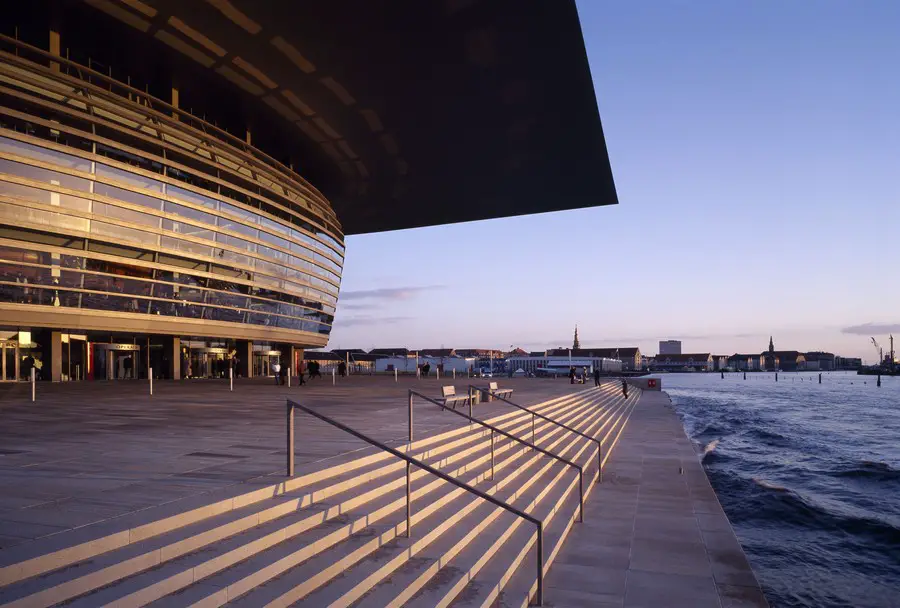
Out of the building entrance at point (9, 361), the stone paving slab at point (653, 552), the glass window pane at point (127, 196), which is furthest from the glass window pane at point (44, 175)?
the stone paving slab at point (653, 552)

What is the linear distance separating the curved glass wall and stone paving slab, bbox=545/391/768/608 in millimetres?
25017

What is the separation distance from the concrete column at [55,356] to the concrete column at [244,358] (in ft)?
46.6

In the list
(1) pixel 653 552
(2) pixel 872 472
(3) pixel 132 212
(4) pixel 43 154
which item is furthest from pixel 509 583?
(3) pixel 132 212

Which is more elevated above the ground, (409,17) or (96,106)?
(409,17)

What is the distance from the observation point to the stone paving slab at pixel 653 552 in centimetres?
728

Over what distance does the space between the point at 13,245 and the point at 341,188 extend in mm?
24437

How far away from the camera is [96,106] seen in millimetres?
28188

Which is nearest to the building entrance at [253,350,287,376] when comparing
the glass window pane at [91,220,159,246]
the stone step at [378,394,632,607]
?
the glass window pane at [91,220,159,246]

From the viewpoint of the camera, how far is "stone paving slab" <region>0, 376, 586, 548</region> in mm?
5594

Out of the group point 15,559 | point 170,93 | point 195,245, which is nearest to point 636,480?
point 15,559

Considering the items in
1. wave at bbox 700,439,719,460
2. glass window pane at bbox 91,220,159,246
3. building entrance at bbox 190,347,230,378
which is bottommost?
wave at bbox 700,439,719,460

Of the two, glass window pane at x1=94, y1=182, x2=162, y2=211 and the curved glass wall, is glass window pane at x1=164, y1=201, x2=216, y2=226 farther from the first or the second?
glass window pane at x1=94, y1=182, x2=162, y2=211

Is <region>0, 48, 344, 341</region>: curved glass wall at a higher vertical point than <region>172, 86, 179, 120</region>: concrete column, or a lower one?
lower

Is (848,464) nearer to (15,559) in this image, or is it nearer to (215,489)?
(215,489)
